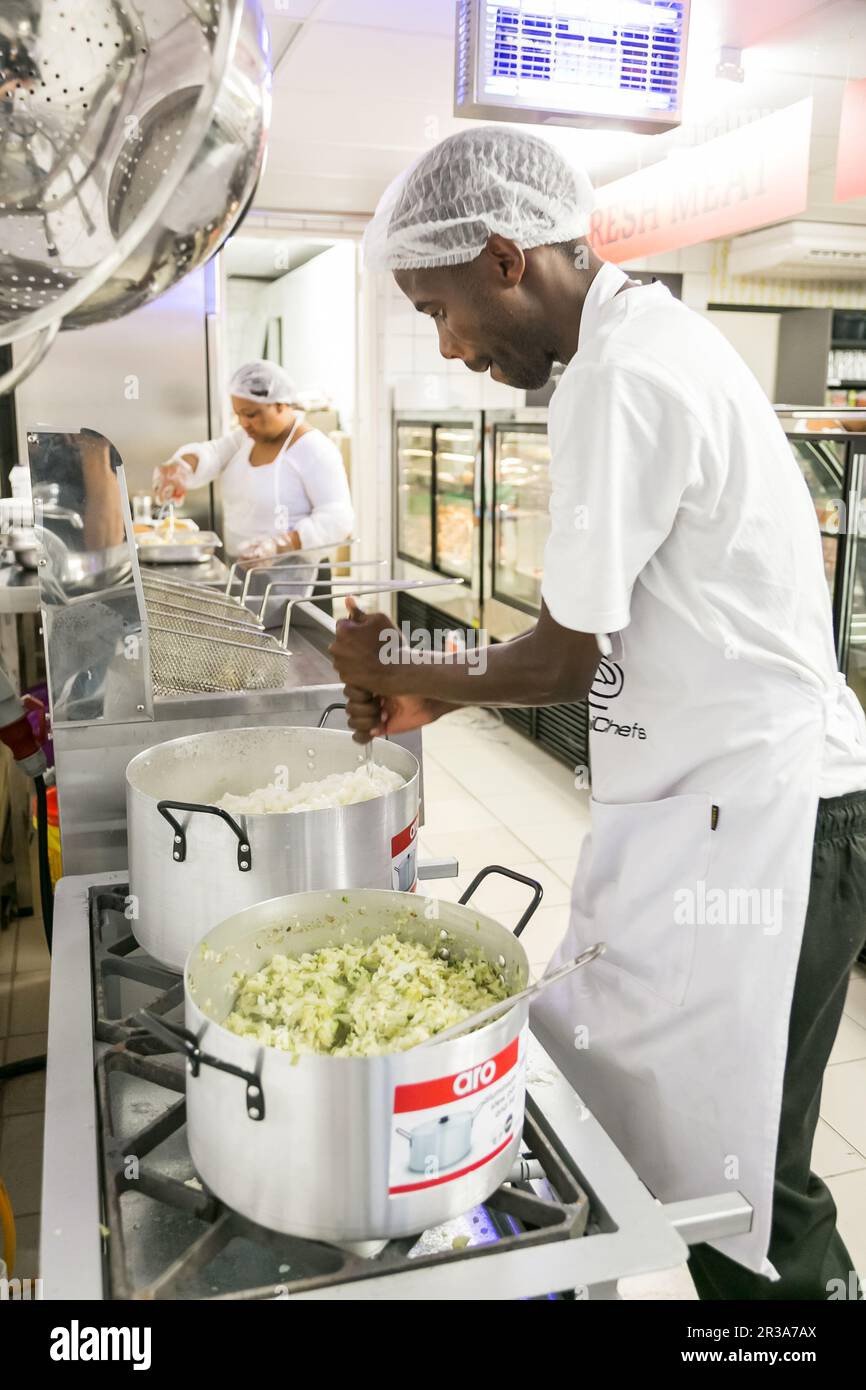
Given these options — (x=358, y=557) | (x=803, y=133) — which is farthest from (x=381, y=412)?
(x=803, y=133)

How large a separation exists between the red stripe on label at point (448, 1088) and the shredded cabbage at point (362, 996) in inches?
4.0

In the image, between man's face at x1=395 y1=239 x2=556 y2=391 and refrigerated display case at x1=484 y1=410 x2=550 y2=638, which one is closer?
man's face at x1=395 y1=239 x2=556 y2=391

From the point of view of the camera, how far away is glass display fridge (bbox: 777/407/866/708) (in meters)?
3.40

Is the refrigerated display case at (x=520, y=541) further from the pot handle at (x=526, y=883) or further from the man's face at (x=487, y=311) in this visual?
the pot handle at (x=526, y=883)

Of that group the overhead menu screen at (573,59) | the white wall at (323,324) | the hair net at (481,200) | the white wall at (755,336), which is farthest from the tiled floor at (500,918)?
the white wall at (755,336)

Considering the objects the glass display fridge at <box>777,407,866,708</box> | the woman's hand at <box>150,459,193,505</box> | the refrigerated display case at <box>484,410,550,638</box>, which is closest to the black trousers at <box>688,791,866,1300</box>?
the glass display fridge at <box>777,407,866,708</box>

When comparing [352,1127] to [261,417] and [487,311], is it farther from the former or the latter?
[261,417]

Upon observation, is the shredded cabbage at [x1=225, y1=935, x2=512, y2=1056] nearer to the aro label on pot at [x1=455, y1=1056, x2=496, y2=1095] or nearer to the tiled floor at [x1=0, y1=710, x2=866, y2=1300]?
the aro label on pot at [x1=455, y1=1056, x2=496, y2=1095]

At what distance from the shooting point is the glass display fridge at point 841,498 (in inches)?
134

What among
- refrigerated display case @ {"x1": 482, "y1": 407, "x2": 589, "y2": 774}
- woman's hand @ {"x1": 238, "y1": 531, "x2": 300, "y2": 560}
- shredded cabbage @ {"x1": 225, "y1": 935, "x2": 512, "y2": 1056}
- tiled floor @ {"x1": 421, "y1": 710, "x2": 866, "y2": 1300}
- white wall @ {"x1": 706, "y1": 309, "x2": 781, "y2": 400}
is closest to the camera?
shredded cabbage @ {"x1": 225, "y1": 935, "x2": 512, "y2": 1056}

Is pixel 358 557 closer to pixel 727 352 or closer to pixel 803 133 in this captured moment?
pixel 803 133

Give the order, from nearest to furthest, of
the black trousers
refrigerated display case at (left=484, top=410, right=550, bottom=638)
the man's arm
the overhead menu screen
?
the man's arm, the black trousers, the overhead menu screen, refrigerated display case at (left=484, top=410, right=550, bottom=638)

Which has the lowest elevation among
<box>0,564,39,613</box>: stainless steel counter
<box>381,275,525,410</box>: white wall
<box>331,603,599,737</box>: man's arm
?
<box>0,564,39,613</box>: stainless steel counter

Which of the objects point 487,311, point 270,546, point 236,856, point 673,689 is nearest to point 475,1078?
point 236,856
